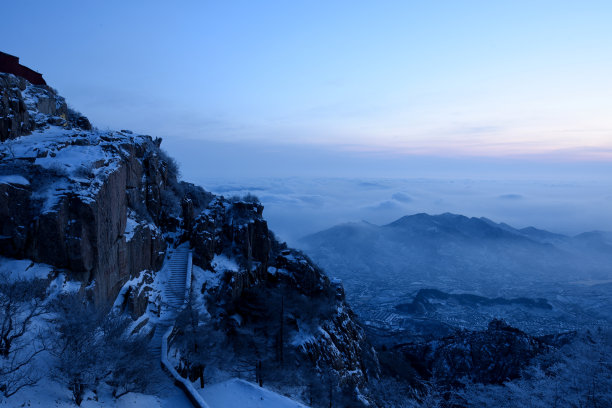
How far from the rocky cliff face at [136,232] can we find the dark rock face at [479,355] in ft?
49.7

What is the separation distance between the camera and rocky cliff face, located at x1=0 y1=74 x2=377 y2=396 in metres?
19.3

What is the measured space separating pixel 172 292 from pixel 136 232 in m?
6.33

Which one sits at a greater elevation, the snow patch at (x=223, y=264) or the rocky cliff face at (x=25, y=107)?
the rocky cliff face at (x=25, y=107)

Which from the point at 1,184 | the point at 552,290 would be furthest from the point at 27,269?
the point at 552,290

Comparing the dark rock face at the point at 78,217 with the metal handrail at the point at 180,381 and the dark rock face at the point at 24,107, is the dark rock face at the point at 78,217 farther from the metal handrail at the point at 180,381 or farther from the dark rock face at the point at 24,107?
the metal handrail at the point at 180,381

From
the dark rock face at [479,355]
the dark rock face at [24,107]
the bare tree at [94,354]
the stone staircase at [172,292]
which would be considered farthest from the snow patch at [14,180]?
the dark rock face at [479,355]

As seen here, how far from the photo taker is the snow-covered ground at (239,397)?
19.6m

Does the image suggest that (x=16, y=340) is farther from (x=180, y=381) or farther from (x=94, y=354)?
(x=180, y=381)

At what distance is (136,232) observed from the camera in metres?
26.2

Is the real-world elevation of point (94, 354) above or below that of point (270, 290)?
above

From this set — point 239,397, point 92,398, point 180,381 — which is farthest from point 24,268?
point 239,397

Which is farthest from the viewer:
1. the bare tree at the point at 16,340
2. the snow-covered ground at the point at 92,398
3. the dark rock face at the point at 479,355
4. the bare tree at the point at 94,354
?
the dark rock face at the point at 479,355

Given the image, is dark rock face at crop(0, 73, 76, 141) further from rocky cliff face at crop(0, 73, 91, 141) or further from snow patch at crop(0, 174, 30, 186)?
snow patch at crop(0, 174, 30, 186)

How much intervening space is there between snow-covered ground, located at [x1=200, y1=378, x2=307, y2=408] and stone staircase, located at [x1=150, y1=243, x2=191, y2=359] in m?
4.67
